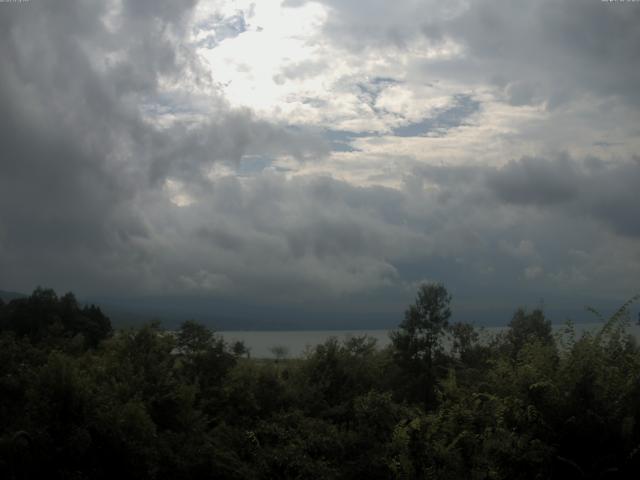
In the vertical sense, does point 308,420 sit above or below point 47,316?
below

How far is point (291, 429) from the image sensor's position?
52.4 feet

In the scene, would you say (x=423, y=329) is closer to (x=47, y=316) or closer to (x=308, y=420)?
(x=308, y=420)

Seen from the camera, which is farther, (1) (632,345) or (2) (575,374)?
(1) (632,345)

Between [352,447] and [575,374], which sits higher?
[575,374]

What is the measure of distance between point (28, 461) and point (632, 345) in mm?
12583

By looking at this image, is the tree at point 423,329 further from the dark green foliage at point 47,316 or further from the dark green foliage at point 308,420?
the dark green foliage at point 47,316

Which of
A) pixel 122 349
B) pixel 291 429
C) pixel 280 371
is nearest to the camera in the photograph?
pixel 291 429

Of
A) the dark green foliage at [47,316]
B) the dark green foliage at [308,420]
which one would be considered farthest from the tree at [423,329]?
the dark green foliage at [47,316]

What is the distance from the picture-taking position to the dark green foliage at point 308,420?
1105 centimetres

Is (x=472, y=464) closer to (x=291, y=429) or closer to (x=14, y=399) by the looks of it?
(x=291, y=429)

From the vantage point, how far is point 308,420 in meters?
16.7

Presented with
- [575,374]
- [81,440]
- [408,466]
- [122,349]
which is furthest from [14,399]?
[575,374]

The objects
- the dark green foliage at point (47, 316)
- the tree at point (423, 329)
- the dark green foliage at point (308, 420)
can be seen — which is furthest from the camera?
the dark green foliage at point (47, 316)

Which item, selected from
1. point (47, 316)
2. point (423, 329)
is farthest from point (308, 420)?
point (47, 316)
